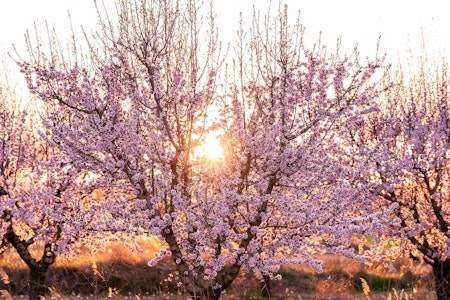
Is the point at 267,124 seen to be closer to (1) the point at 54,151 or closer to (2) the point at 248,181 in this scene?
(2) the point at 248,181

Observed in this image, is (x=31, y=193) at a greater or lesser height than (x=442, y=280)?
greater

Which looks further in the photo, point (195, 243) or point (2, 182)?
point (2, 182)

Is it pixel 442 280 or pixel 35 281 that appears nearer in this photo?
pixel 442 280

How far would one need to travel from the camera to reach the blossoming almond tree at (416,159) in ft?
50.1

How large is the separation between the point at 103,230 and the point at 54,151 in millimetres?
6507

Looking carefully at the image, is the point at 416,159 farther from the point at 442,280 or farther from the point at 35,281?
A: the point at 35,281

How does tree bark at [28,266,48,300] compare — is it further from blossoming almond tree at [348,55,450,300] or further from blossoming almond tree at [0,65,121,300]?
blossoming almond tree at [348,55,450,300]

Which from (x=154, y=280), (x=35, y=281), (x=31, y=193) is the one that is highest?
(x=31, y=193)

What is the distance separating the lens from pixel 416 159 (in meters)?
15.4

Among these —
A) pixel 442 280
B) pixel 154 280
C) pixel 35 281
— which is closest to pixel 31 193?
pixel 35 281

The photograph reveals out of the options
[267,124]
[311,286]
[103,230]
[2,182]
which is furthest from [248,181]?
[311,286]

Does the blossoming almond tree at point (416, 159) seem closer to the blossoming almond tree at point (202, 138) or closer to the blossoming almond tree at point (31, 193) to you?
the blossoming almond tree at point (202, 138)

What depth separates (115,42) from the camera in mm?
10664

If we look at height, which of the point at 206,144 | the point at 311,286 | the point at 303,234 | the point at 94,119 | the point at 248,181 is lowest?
the point at 311,286
